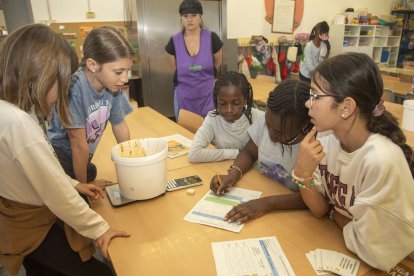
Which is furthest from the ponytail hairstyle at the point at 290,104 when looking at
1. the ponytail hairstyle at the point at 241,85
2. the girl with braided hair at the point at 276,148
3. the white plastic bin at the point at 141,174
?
the white plastic bin at the point at 141,174

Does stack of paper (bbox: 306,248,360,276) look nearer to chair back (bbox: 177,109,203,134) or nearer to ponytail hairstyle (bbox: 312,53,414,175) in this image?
ponytail hairstyle (bbox: 312,53,414,175)

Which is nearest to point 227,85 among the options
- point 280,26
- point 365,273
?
point 365,273

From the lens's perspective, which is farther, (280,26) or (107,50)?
(280,26)

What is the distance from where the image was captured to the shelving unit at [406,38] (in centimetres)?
680

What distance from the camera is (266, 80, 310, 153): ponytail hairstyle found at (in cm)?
124

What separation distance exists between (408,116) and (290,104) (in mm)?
1425

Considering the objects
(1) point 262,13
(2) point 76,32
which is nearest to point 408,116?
(2) point 76,32

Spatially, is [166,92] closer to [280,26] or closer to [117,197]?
[280,26]

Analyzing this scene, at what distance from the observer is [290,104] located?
1.24m

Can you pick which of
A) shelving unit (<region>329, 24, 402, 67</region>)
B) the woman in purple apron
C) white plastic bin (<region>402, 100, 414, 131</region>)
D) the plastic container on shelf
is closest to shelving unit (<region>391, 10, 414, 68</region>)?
shelving unit (<region>329, 24, 402, 67</region>)

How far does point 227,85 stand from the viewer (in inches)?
63.5

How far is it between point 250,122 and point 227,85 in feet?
0.81

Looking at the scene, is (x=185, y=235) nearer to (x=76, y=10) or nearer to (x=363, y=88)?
(x=363, y=88)

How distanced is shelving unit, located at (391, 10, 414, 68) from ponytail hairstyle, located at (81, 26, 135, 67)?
7184 mm
